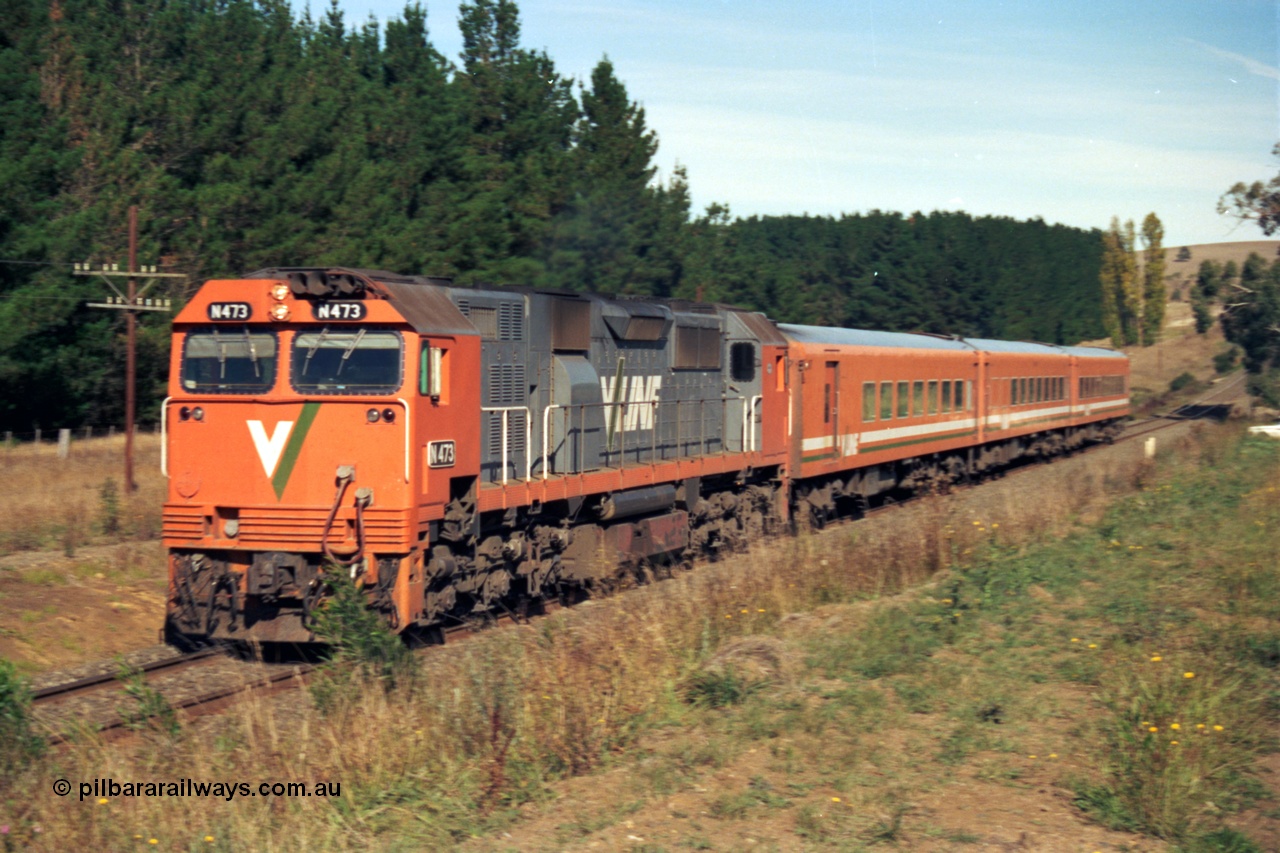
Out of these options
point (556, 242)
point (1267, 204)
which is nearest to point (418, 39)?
point (556, 242)

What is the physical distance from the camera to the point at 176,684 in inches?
399

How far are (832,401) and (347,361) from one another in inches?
465

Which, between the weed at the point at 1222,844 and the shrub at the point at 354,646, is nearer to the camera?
the weed at the point at 1222,844

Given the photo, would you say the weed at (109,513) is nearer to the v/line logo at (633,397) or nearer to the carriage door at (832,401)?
the v/line logo at (633,397)

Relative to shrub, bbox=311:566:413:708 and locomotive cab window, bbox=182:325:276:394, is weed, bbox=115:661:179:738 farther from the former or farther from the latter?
locomotive cab window, bbox=182:325:276:394

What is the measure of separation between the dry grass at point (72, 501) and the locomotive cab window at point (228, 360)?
5578 millimetres

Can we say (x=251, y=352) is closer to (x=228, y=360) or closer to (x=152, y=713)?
(x=228, y=360)

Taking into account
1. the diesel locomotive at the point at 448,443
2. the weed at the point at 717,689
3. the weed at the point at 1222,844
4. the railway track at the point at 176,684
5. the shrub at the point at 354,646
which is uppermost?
the diesel locomotive at the point at 448,443

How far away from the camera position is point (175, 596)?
1049 cm

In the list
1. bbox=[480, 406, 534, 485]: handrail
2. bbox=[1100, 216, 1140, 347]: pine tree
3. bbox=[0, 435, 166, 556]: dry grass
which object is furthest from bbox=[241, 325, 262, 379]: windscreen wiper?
bbox=[1100, 216, 1140, 347]: pine tree

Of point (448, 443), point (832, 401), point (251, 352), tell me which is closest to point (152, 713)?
point (448, 443)

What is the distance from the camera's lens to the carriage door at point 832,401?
67.1 feet

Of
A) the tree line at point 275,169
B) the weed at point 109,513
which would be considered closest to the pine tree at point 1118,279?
the tree line at point 275,169

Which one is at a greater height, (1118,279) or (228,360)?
(1118,279)
